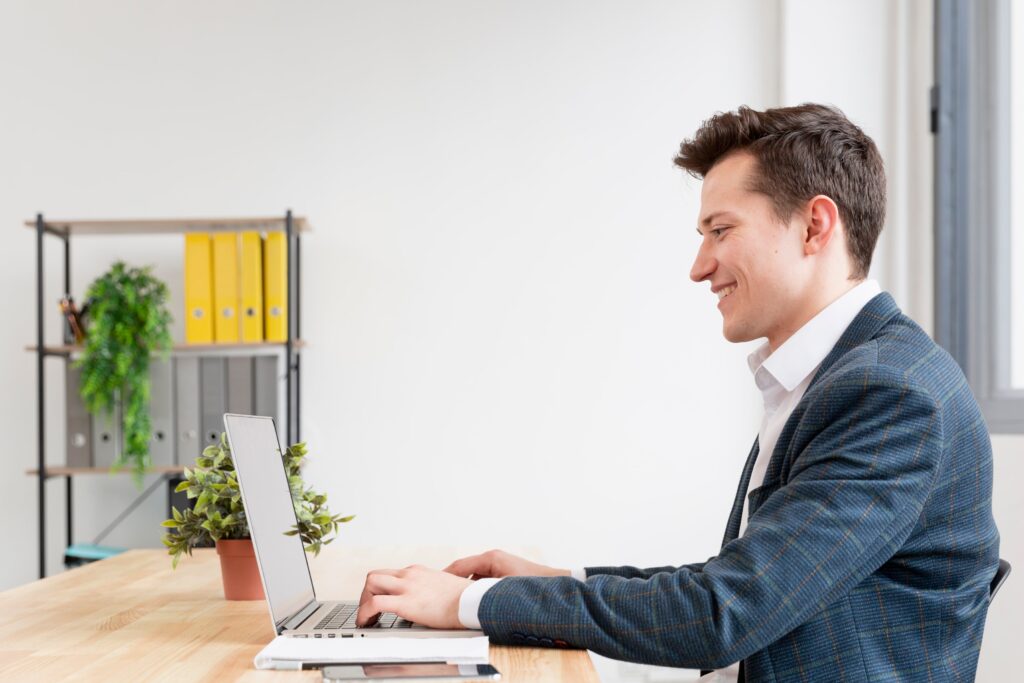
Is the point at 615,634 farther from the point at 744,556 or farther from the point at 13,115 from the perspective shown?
the point at 13,115

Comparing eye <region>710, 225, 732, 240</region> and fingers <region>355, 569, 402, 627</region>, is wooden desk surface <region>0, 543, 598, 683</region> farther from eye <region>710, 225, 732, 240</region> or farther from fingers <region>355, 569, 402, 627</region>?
eye <region>710, 225, 732, 240</region>

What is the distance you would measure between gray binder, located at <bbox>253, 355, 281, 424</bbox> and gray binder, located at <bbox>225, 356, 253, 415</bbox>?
16 mm

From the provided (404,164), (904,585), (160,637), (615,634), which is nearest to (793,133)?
(904,585)

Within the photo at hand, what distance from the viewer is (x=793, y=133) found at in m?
1.33

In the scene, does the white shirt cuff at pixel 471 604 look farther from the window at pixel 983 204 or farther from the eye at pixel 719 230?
the window at pixel 983 204

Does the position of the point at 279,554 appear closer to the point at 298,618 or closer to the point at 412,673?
the point at 298,618

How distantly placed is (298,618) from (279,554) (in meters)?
0.09

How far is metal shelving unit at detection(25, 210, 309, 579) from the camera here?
10.4ft

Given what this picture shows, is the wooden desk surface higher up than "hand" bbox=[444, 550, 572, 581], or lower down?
lower down

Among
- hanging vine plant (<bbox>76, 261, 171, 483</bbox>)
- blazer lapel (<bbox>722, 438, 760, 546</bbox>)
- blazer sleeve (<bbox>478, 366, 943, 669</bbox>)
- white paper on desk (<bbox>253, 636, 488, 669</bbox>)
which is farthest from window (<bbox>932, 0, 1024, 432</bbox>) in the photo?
hanging vine plant (<bbox>76, 261, 171, 483</bbox>)

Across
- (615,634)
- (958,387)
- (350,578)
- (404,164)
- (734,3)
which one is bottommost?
(350,578)

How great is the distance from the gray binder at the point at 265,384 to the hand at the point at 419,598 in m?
2.08

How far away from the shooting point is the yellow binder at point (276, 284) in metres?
3.18

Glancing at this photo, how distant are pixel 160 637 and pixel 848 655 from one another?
0.83 meters
